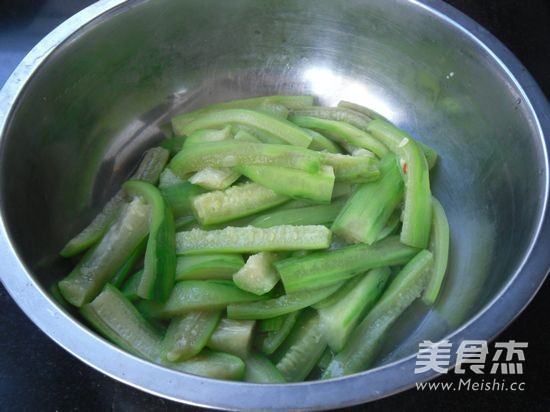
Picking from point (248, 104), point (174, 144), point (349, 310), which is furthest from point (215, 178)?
point (349, 310)

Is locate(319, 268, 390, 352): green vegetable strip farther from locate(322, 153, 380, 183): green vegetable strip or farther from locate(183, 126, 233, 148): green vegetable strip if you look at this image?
locate(183, 126, 233, 148): green vegetable strip

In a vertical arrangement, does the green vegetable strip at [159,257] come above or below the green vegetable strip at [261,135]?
below

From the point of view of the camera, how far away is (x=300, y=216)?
1555 mm

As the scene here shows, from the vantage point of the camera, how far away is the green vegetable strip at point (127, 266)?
1.50m

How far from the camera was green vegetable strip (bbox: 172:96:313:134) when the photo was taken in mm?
1865

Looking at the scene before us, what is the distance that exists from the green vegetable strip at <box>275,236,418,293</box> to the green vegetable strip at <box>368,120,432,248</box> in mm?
38

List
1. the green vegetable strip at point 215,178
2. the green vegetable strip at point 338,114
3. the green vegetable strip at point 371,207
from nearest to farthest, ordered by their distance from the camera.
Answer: the green vegetable strip at point 371,207 < the green vegetable strip at point 215,178 < the green vegetable strip at point 338,114

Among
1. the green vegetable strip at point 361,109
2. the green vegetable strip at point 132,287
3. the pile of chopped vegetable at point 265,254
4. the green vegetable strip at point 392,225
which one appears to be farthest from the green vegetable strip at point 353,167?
the green vegetable strip at point 132,287

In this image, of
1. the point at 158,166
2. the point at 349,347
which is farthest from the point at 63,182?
the point at 349,347

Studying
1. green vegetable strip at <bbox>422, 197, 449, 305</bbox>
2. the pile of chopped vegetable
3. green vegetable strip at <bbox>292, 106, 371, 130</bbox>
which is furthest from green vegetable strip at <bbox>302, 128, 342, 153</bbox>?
green vegetable strip at <bbox>422, 197, 449, 305</bbox>

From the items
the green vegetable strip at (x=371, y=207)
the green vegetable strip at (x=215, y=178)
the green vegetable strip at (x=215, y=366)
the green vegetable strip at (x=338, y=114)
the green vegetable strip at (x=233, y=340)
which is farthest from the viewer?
the green vegetable strip at (x=338, y=114)

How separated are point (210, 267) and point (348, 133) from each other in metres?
0.62

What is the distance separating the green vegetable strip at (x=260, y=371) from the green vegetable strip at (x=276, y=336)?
0.04 meters

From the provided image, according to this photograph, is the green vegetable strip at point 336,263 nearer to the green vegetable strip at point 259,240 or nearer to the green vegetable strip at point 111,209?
the green vegetable strip at point 259,240
